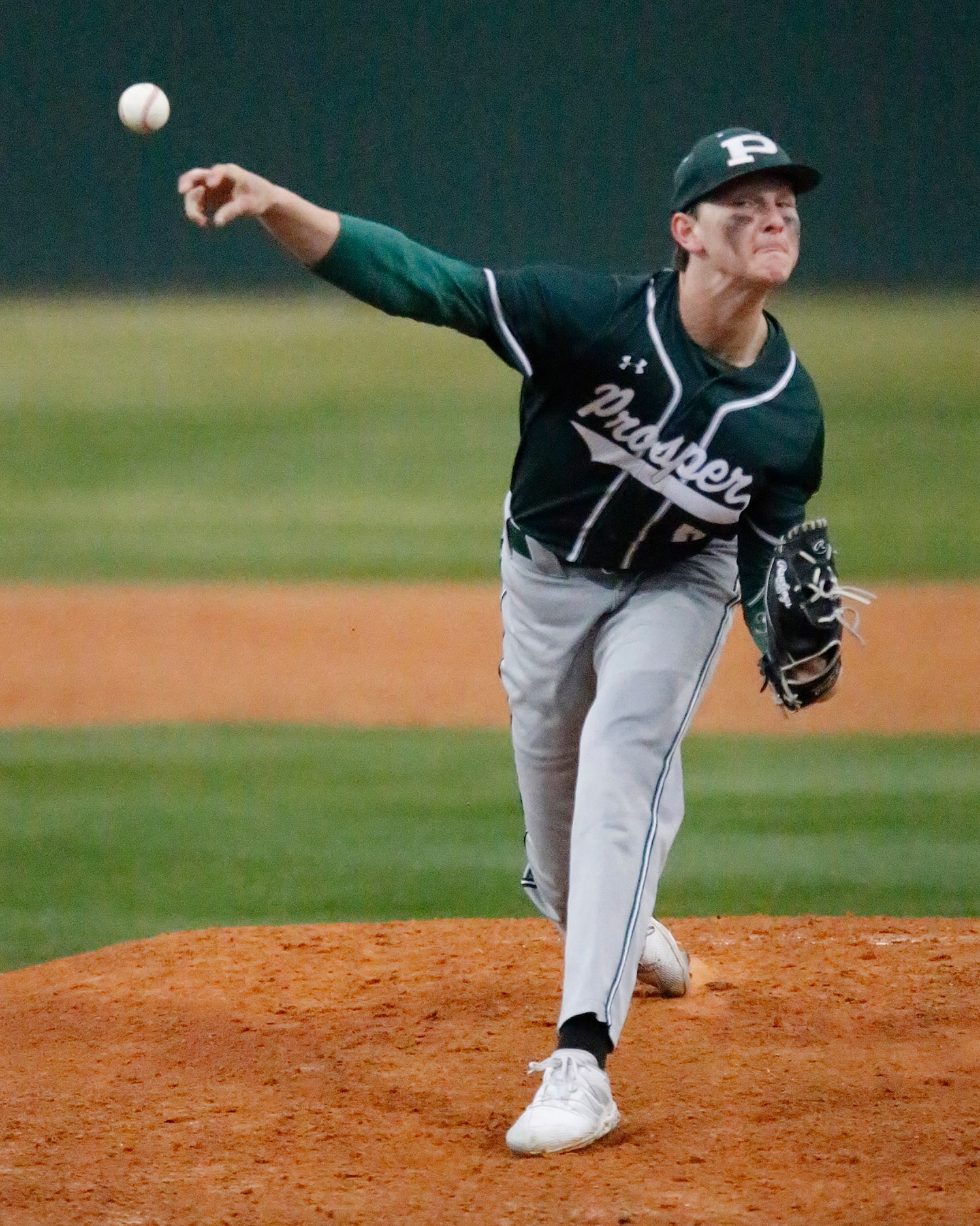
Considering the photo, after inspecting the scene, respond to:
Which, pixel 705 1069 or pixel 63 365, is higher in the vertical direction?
pixel 63 365

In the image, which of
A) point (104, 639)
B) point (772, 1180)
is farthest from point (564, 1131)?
point (104, 639)

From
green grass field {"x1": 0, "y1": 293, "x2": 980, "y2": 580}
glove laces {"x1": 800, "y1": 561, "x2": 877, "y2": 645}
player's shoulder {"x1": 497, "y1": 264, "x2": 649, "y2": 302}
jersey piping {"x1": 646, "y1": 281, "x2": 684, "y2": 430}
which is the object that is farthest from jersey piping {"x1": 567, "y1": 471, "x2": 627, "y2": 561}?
green grass field {"x1": 0, "y1": 293, "x2": 980, "y2": 580}

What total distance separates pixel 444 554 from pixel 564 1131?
8281 mm

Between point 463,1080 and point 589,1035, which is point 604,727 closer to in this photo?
point 589,1035

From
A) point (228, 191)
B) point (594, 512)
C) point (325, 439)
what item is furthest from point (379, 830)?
point (325, 439)

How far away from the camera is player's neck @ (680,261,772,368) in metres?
2.91

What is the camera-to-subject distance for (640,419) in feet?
9.62

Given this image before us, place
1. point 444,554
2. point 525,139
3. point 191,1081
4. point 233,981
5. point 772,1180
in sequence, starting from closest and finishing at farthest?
point 772,1180 → point 191,1081 → point 233,981 → point 444,554 → point 525,139

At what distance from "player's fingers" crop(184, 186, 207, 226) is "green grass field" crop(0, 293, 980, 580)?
7818mm

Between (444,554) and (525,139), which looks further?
(525,139)

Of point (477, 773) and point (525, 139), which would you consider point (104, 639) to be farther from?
point (525, 139)

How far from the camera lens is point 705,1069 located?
3184 millimetres

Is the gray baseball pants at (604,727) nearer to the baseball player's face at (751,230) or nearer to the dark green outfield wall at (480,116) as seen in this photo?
the baseball player's face at (751,230)

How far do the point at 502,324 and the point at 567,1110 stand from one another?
1269 millimetres
